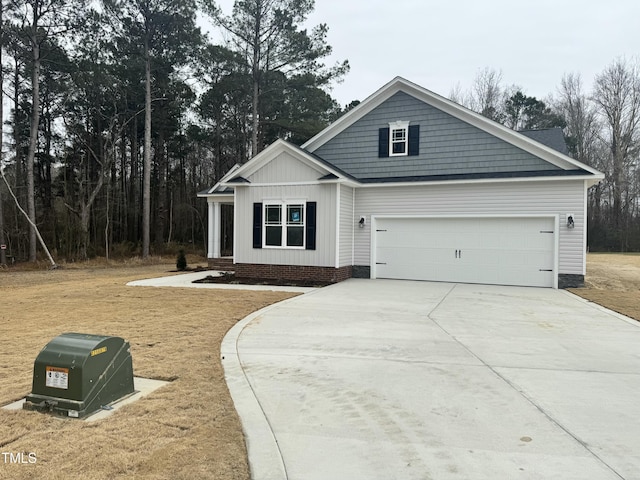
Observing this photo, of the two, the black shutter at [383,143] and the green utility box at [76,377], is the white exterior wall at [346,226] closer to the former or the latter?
the black shutter at [383,143]

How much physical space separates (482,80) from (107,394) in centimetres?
3631

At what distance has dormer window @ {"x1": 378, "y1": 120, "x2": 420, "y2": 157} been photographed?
13797 mm

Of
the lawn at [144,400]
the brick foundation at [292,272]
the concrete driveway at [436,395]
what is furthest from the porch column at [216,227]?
the concrete driveway at [436,395]

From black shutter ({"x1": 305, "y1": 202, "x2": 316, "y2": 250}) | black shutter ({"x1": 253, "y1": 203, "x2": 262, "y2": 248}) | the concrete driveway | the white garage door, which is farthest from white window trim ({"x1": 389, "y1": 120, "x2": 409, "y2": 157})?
the concrete driveway

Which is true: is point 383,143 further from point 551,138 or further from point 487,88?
point 487,88

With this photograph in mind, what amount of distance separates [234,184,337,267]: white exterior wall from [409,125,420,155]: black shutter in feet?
10.0

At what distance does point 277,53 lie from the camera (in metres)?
22.4

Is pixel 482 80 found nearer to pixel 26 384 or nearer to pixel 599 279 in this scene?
pixel 599 279

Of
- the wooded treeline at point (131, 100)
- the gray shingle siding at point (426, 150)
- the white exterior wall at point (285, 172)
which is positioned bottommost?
the white exterior wall at point (285, 172)

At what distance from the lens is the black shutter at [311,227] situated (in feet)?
42.1

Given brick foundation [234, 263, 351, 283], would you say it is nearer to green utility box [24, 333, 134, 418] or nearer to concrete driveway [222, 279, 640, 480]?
concrete driveway [222, 279, 640, 480]

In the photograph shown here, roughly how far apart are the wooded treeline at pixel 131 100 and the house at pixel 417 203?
366 inches

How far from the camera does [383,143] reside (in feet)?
46.5

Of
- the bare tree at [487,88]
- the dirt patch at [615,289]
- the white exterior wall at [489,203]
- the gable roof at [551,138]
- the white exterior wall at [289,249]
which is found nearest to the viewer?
the dirt patch at [615,289]
